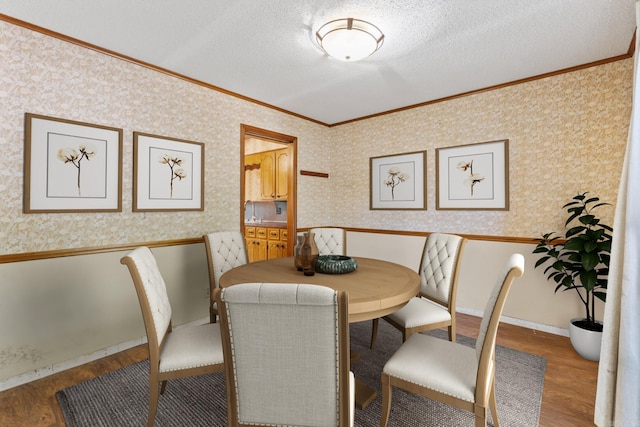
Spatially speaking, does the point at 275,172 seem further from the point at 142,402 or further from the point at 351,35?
the point at 142,402

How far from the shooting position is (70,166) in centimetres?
234

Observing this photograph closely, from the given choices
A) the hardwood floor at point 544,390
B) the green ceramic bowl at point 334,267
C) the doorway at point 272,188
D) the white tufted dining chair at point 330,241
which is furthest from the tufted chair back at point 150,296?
the doorway at point 272,188

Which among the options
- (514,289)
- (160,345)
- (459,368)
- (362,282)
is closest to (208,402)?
(160,345)

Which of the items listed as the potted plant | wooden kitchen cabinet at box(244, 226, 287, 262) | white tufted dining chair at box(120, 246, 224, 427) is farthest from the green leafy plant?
wooden kitchen cabinet at box(244, 226, 287, 262)

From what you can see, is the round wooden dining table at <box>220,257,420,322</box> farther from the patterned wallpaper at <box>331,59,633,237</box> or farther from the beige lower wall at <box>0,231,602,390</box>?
the patterned wallpaper at <box>331,59,633,237</box>

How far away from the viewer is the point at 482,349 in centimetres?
138

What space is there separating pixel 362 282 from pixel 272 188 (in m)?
3.64

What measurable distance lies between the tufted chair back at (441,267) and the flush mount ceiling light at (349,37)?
166 cm

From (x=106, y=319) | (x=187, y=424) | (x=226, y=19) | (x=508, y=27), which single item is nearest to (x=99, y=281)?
(x=106, y=319)

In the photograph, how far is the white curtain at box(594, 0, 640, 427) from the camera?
3.08 feet

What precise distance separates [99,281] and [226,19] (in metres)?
2.33

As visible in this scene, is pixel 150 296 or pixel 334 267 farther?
pixel 334 267

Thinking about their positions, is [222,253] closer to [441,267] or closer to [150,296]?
[150,296]

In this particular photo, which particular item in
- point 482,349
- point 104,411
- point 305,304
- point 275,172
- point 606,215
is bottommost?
point 104,411
